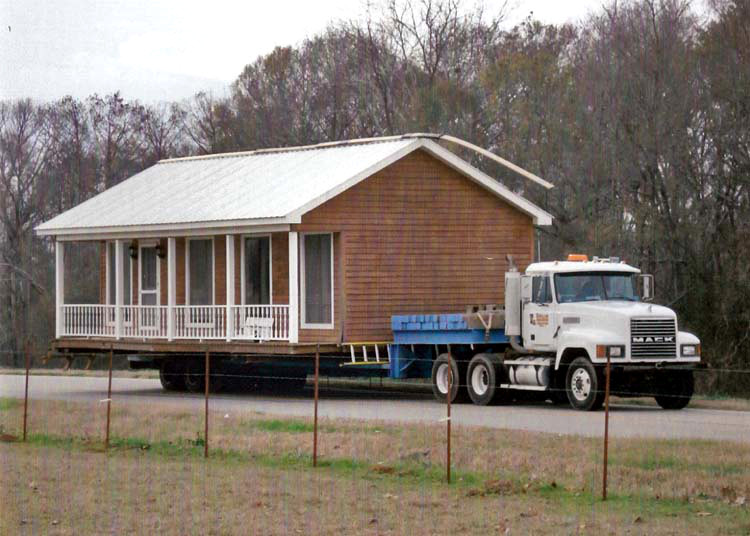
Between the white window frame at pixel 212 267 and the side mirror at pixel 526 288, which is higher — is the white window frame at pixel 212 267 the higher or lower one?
the higher one

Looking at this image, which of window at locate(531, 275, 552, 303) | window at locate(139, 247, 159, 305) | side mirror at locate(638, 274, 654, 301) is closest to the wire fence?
side mirror at locate(638, 274, 654, 301)

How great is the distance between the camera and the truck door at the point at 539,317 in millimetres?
27656

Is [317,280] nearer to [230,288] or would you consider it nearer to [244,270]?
[230,288]

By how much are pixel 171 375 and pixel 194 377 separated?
62cm

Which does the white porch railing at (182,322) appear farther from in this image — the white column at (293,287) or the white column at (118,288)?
the white column at (293,287)

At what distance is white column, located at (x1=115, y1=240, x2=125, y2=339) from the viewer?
36000mm

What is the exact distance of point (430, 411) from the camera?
88.1 ft

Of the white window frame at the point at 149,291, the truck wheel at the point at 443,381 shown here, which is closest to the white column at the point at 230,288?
the white window frame at the point at 149,291

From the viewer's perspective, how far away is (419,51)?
57.6 m

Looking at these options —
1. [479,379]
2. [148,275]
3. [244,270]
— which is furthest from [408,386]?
[479,379]

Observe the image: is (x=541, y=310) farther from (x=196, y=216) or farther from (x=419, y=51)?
(x=419, y=51)

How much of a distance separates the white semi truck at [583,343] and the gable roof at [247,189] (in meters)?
4.86

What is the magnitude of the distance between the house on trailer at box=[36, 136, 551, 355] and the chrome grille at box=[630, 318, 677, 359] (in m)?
6.77

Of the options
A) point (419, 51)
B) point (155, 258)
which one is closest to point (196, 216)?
point (155, 258)
